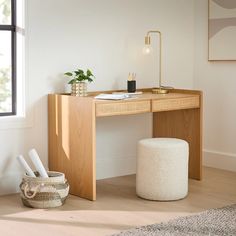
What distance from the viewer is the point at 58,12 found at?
191 inches

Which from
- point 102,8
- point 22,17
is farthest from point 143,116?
point 22,17

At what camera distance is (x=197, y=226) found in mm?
3805

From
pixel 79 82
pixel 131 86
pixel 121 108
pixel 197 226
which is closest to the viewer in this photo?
pixel 197 226

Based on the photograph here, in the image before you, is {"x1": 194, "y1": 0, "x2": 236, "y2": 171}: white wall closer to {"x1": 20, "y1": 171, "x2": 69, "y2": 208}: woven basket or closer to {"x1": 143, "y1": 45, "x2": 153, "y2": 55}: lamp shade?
{"x1": 143, "y1": 45, "x2": 153, "y2": 55}: lamp shade

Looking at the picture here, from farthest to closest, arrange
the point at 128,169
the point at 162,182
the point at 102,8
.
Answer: the point at 128,169 → the point at 102,8 → the point at 162,182

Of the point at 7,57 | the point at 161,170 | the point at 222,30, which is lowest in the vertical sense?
the point at 161,170

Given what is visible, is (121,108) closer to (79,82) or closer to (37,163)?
(79,82)

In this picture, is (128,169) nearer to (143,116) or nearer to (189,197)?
(143,116)

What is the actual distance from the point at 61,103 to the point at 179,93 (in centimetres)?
114

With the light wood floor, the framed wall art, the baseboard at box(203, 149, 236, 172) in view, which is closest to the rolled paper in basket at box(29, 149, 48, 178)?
the light wood floor

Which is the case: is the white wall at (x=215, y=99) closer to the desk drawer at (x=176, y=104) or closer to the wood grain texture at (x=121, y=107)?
the desk drawer at (x=176, y=104)

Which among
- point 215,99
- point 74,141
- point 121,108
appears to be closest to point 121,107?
point 121,108

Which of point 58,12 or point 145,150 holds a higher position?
point 58,12

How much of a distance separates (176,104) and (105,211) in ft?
4.10
